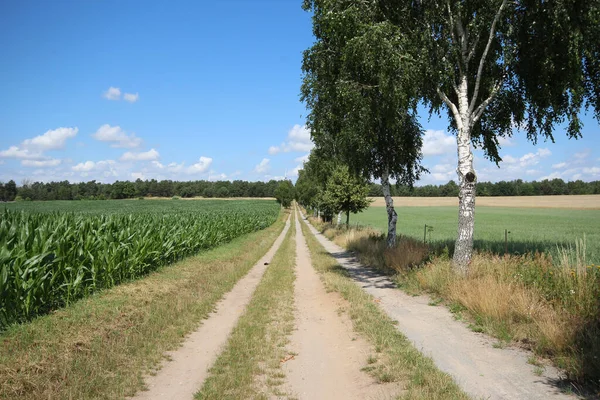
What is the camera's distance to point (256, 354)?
5.79 meters

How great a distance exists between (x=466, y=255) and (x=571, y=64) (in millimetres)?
5150

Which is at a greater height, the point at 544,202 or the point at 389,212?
the point at 389,212

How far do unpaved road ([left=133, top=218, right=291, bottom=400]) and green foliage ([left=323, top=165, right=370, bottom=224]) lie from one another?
19093mm

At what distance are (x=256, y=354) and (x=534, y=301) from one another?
514 cm

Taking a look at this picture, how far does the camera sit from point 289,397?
14.5ft

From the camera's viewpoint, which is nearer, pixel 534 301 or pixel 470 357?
pixel 470 357

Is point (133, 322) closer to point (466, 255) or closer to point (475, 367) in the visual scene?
point (475, 367)

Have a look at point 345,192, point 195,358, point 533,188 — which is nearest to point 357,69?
point 195,358

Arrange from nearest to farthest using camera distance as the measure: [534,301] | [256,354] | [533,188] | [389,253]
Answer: [256,354]
[534,301]
[389,253]
[533,188]

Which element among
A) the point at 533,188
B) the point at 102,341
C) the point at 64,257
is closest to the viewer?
the point at 102,341

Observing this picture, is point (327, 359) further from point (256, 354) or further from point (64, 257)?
point (64, 257)

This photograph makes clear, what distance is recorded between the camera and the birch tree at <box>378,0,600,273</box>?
8.52 m

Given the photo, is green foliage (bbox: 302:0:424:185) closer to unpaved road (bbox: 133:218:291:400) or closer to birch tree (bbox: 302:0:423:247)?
birch tree (bbox: 302:0:423:247)

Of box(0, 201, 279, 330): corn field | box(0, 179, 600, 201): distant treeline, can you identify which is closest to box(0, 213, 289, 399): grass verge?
box(0, 201, 279, 330): corn field
